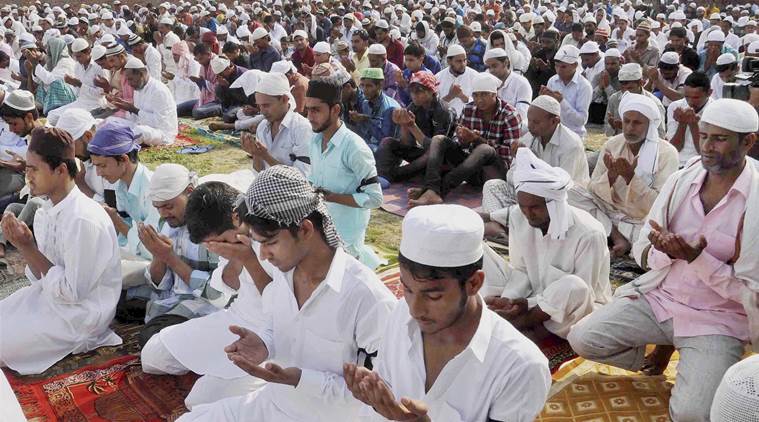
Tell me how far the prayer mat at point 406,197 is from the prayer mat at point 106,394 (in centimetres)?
273

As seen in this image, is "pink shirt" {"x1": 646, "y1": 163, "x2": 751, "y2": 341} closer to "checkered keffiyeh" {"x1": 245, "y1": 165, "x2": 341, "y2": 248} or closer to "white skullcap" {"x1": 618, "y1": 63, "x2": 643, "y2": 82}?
"checkered keffiyeh" {"x1": 245, "y1": 165, "x2": 341, "y2": 248}

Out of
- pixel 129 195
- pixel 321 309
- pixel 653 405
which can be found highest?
pixel 321 309

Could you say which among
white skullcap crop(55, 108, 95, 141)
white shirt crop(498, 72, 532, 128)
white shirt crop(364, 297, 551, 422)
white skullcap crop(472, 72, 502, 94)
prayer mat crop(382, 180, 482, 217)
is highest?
white shirt crop(364, 297, 551, 422)

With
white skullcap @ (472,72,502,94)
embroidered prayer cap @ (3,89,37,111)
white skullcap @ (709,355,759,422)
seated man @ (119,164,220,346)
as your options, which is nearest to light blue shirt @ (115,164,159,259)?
seated man @ (119,164,220,346)

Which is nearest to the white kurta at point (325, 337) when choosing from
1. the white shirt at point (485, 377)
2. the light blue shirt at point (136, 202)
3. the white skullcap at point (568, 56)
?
the white shirt at point (485, 377)

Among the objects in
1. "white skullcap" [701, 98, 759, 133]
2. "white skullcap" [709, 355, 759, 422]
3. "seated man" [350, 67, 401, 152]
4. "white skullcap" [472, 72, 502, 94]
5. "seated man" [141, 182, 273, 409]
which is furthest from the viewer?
"seated man" [350, 67, 401, 152]

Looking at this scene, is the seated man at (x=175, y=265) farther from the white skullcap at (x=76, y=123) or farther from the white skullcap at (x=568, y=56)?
the white skullcap at (x=568, y=56)

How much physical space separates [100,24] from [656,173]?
568 inches

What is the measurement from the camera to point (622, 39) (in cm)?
1348

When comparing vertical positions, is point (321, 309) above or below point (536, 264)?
above

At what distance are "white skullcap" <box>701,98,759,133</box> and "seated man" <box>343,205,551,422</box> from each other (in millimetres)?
1693

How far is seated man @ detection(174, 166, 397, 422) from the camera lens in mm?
2301

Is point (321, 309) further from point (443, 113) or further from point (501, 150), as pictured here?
point (443, 113)

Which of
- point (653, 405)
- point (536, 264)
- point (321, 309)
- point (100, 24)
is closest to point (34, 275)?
point (321, 309)
